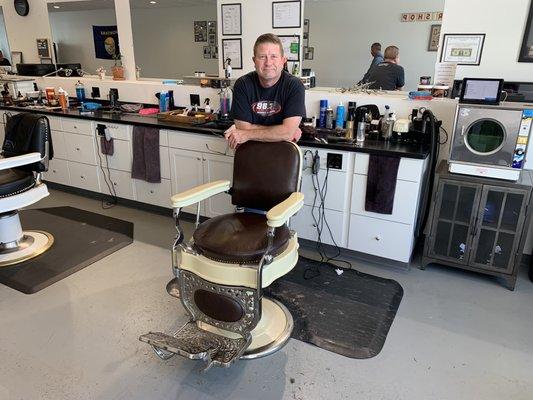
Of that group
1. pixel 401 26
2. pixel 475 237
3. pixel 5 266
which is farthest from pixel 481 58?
pixel 401 26

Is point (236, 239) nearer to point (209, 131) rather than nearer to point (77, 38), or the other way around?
point (209, 131)

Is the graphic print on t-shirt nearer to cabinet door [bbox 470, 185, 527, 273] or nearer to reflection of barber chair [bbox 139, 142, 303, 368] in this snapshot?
reflection of barber chair [bbox 139, 142, 303, 368]

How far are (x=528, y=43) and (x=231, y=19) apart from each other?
2.38m

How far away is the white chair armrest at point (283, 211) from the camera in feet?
5.64

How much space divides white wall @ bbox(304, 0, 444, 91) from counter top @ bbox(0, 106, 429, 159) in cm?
416

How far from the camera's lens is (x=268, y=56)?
2180mm

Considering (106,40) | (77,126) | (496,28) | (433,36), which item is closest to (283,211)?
(496,28)

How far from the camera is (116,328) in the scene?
2230 mm

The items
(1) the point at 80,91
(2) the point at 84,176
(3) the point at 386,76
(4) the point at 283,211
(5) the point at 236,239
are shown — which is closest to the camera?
(4) the point at 283,211

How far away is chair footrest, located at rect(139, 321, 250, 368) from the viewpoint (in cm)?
179

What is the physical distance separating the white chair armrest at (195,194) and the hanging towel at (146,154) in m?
1.51

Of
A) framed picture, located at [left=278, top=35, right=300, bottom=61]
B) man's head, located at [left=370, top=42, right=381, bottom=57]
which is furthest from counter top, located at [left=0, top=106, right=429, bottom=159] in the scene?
man's head, located at [left=370, top=42, right=381, bottom=57]

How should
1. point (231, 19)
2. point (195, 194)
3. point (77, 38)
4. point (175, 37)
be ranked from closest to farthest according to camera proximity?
1. point (195, 194)
2. point (231, 19)
3. point (175, 37)
4. point (77, 38)

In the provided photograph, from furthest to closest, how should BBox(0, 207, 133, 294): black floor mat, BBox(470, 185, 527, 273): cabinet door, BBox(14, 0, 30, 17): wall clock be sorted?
1. BBox(14, 0, 30, 17): wall clock
2. BBox(0, 207, 133, 294): black floor mat
3. BBox(470, 185, 527, 273): cabinet door
